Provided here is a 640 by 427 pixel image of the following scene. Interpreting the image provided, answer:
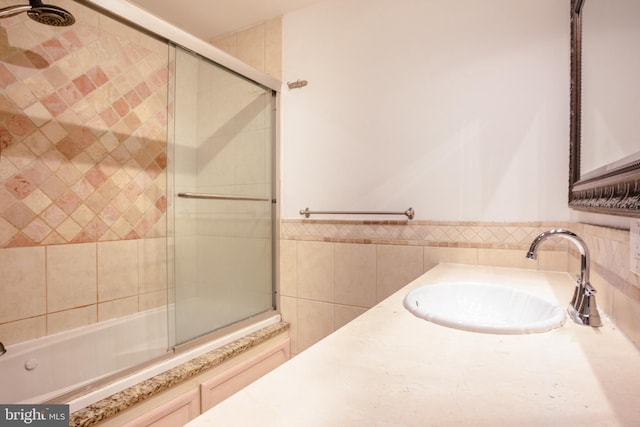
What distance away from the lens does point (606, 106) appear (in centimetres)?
85

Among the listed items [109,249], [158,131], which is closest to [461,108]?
[158,131]

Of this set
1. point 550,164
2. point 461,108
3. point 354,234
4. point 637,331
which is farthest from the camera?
point 354,234

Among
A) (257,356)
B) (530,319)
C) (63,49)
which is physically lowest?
(257,356)

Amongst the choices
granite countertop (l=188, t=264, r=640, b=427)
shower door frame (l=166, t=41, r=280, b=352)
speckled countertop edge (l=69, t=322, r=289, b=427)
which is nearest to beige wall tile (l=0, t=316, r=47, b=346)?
shower door frame (l=166, t=41, r=280, b=352)

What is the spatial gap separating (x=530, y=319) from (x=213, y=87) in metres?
1.61

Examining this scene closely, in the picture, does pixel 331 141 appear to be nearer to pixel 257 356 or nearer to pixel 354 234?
pixel 354 234

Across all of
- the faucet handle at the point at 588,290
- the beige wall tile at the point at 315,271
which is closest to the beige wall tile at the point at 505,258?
the faucet handle at the point at 588,290

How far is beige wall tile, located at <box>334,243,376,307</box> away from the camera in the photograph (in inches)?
68.2

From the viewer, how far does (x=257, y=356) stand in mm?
1688

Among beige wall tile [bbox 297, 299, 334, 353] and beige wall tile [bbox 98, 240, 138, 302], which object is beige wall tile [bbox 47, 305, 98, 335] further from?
beige wall tile [bbox 297, 299, 334, 353]

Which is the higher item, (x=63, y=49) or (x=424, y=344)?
(x=63, y=49)

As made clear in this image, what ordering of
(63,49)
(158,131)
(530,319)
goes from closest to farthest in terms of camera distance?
(530,319)
(63,49)
(158,131)

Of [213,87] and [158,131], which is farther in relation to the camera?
[158,131]

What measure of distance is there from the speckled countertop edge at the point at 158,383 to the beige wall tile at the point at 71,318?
720 mm
